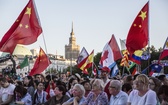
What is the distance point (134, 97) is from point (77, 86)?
5.10 ft

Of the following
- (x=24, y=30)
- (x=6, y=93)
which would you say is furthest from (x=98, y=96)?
(x=24, y=30)

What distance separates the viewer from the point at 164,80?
984cm

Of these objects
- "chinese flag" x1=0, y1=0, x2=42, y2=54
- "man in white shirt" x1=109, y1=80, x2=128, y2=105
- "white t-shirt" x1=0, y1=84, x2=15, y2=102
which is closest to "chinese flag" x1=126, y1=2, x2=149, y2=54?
"chinese flag" x1=0, y1=0, x2=42, y2=54

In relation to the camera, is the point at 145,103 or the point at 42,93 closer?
the point at 145,103

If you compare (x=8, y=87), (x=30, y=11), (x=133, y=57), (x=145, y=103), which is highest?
(x=30, y=11)

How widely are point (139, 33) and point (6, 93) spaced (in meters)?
5.18

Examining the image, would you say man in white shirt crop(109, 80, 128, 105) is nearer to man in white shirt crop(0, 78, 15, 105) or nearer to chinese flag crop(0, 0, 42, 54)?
man in white shirt crop(0, 78, 15, 105)

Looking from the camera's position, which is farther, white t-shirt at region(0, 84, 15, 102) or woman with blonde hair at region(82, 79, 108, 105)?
white t-shirt at region(0, 84, 15, 102)

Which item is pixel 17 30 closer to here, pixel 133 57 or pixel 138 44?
pixel 138 44

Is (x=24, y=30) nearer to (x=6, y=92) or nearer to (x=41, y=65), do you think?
(x=41, y=65)

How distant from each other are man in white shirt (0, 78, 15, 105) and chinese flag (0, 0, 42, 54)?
115cm

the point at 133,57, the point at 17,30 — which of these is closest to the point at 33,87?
the point at 17,30

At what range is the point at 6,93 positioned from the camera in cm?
1041

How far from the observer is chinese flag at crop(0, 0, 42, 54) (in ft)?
36.8
